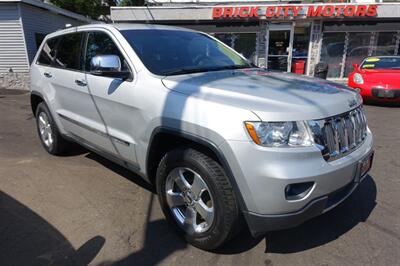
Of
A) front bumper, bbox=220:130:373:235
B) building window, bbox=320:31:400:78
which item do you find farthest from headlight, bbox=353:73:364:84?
front bumper, bbox=220:130:373:235

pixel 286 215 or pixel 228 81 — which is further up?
pixel 228 81

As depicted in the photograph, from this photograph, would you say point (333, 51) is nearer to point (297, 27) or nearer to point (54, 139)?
point (297, 27)

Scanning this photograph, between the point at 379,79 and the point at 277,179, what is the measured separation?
8212mm

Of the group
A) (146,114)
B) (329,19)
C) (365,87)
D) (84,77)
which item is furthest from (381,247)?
(329,19)

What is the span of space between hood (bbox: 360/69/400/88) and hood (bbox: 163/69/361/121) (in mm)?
6845

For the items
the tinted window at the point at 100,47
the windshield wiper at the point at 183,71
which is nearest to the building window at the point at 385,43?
the windshield wiper at the point at 183,71

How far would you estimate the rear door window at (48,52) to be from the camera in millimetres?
4606

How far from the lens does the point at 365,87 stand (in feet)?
29.3

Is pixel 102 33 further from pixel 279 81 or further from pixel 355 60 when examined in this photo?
pixel 355 60

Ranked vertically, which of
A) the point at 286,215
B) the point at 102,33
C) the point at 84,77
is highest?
the point at 102,33

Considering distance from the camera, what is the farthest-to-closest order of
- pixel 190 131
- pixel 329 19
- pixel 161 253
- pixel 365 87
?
pixel 329 19 → pixel 365 87 → pixel 161 253 → pixel 190 131

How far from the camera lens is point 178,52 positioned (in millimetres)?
3473

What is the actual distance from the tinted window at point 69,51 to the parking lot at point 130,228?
56.2 inches

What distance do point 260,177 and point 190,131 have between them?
64cm
